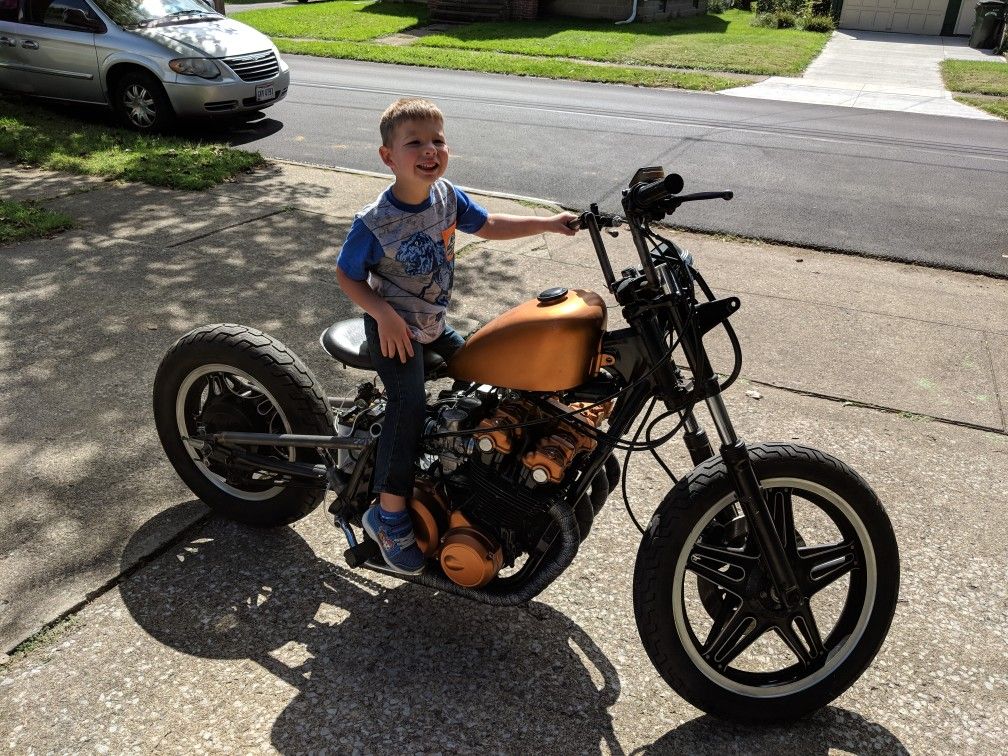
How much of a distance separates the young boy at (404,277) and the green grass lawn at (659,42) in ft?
58.0

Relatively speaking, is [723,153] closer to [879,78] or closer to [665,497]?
[665,497]

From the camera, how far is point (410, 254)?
2.79 meters

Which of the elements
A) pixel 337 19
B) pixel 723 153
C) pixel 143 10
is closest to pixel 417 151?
pixel 723 153

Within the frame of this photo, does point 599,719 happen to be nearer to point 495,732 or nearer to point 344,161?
point 495,732

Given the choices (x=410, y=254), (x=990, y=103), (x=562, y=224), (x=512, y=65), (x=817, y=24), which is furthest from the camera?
(x=817, y=24)

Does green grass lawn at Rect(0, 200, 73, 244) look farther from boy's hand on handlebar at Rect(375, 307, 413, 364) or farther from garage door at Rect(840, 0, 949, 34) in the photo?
garage door at Rect(840, 0, 949, 34)

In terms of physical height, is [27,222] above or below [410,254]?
below

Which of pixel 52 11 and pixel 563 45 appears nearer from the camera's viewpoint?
pixel 52 11

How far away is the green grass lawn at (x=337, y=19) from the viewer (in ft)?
75.3

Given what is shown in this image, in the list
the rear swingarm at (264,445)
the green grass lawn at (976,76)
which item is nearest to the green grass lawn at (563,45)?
the green grass lawn at (976,76)

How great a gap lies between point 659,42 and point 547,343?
21.4 meters

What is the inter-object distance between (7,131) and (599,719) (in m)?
9.84

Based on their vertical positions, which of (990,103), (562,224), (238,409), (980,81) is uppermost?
(562,224)

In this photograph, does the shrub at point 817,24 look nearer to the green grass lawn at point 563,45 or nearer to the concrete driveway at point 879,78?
the concrete driveway at point 879,78
